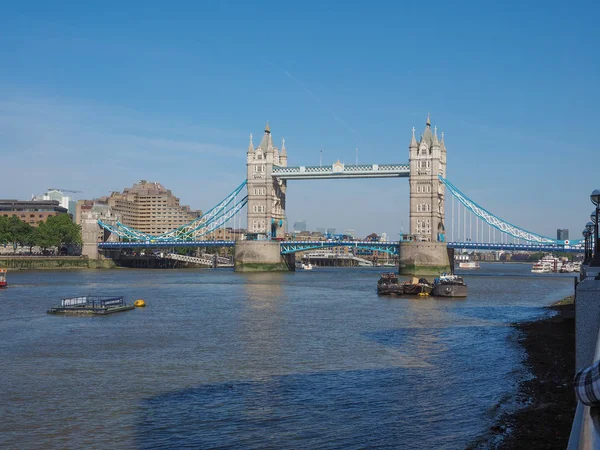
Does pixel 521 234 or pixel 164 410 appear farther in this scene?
pixel 521 234

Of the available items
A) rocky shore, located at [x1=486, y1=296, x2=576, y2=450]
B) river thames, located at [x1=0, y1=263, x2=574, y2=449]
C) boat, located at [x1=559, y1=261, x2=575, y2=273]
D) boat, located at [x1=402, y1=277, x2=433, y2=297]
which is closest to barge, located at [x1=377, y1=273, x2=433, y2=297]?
boat, located at [x1=402, y1=277, x2=433, y2=297]

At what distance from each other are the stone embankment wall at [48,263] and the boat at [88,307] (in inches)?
2276

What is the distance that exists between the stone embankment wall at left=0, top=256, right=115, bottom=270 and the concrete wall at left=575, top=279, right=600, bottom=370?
298 ft

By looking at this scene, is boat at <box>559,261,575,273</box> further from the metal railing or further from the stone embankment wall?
the metal railing

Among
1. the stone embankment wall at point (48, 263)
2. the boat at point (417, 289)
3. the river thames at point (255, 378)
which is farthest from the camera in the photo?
the stone embankment wall at point (48, 263)

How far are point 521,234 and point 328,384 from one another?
85598 millimetres

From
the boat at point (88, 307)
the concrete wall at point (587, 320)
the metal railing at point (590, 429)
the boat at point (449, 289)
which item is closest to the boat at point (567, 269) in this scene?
the boat at point (449, 289)

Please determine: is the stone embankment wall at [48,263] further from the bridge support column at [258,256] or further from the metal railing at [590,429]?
the metal railing at [590,429]

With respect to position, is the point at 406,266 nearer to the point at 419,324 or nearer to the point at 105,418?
the point at 419,324

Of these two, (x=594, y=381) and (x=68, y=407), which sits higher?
(x=594, y=381)

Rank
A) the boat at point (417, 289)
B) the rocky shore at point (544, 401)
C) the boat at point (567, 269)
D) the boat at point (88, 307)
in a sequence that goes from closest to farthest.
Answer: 1. the rocky shore at point (544, 401)
2. the boat at point (88, 307)
3. the boat at point (417, 289)
4. the boat at point (567, 269)

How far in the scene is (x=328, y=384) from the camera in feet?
64.4

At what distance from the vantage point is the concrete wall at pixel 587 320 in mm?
10656

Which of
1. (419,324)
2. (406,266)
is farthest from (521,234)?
(419,324)
